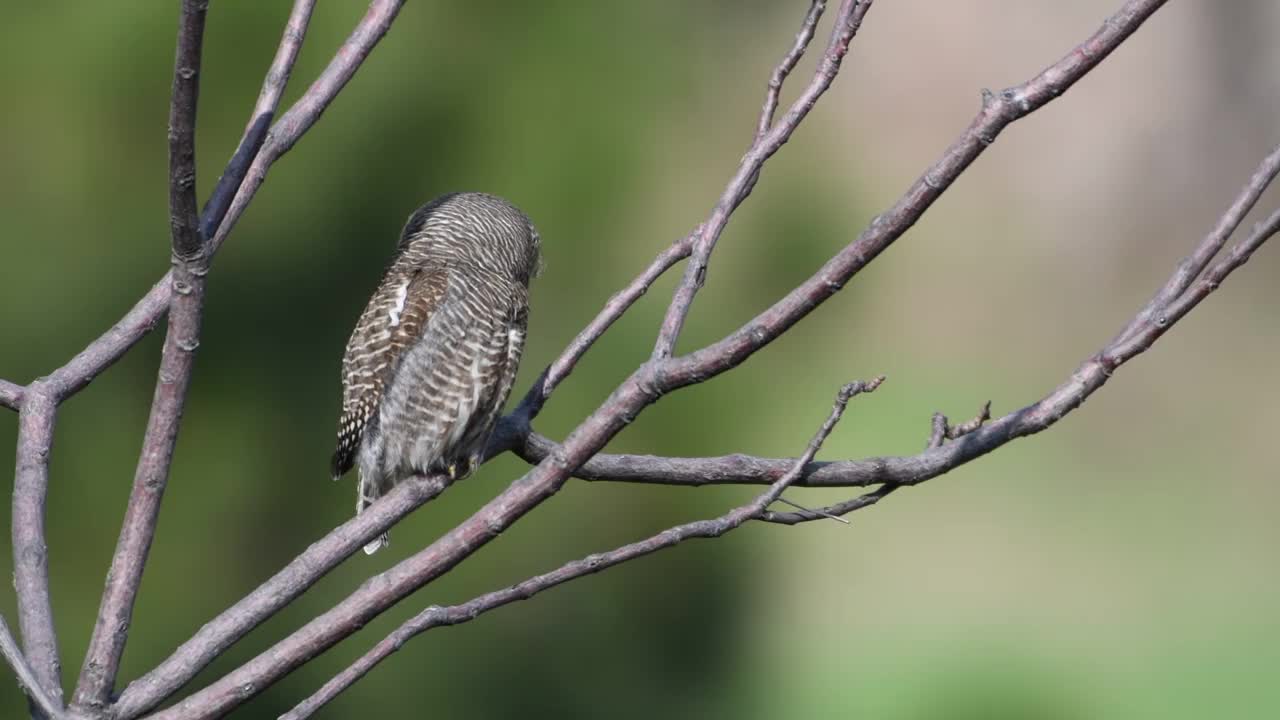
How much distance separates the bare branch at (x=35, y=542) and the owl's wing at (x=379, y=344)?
0.33 meters

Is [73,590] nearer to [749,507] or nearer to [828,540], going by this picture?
[828,540]

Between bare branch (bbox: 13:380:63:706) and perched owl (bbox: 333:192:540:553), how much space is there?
333mm

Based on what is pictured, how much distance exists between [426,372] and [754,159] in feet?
1.84

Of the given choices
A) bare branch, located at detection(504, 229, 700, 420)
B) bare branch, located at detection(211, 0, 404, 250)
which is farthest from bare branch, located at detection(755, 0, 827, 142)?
bare branch, located at detection(211, 0, 404, 250)

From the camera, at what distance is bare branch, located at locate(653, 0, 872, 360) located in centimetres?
95

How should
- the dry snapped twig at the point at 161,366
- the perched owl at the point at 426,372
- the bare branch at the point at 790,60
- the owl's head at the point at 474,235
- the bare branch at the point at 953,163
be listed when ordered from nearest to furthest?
the bare branch at the point at 953,163 < the dry snapped twig at the point at 161,366 < the bare branch at the point at 790,60 < the perched owl at the point at 426,372 < the owl's head at the point at 474,235

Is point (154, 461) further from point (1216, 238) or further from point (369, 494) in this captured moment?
point (1216, 238)

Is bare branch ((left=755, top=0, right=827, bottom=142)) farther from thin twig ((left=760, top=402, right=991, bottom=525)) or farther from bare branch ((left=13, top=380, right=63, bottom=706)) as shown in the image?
bare branch ((left=13, top=380, right=63, bottom=706))

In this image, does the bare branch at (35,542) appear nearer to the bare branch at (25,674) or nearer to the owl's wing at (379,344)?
the bare branch at (25,674)

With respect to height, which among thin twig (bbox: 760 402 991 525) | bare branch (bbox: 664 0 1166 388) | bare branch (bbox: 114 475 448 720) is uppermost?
bare branch (bbox: 664 0 1166 388)

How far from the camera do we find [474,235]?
5.10 feet

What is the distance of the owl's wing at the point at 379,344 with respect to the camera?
1.39 metres

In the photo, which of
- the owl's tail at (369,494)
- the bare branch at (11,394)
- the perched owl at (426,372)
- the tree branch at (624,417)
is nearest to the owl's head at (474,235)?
the perched owl at (426,372)

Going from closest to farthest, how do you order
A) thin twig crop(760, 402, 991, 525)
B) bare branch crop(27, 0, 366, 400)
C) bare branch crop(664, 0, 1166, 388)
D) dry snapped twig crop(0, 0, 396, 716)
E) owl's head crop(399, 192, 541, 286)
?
bare branch crop(664, 0, 1166, 388)
dry snapped twig crop(0, 0, 396, 716)
thin twig crop(760, 402, 991, 525)
bare branch crop(27, 0, 366, 400)
owl's head crop(399, 192, 541, 286)
